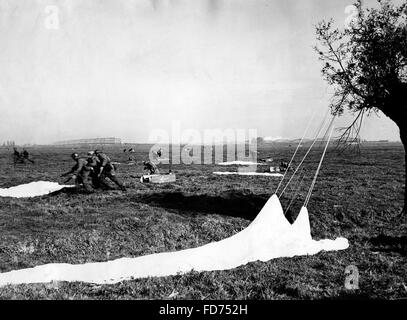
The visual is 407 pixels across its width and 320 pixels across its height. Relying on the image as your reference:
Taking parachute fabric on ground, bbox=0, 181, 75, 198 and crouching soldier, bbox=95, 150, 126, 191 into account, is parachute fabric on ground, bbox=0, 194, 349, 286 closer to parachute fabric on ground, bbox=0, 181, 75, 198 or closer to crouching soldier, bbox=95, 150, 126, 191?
crouching soldier, bbox=95, 150, 126, 191

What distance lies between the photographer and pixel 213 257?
11.4 meters

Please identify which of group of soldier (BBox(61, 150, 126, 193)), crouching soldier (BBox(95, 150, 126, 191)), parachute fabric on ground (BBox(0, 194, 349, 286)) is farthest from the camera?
crouching soldier (BBox(95, 150, 126, 191))

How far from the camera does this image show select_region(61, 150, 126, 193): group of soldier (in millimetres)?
21391

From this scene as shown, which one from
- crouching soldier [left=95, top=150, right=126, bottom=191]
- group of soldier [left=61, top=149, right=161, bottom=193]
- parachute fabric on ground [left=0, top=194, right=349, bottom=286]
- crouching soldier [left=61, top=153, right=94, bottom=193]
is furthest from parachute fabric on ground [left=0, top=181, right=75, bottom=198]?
parachute fabric on ground [left=0, top=194, right=349, bottom=286]

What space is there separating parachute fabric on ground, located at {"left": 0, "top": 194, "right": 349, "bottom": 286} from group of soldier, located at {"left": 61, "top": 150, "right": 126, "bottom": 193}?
38.0 ft

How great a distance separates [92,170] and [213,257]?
42.7ft

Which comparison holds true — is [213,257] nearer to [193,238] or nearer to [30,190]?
[193,238]

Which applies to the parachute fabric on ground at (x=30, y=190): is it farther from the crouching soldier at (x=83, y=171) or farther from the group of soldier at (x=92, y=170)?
the group of soldier at (x=92, y=170)

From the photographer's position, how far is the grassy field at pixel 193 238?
866 centimetres

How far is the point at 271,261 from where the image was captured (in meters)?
11.3

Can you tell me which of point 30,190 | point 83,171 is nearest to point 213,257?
point 83,171

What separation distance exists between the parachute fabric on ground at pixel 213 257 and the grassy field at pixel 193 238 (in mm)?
594
